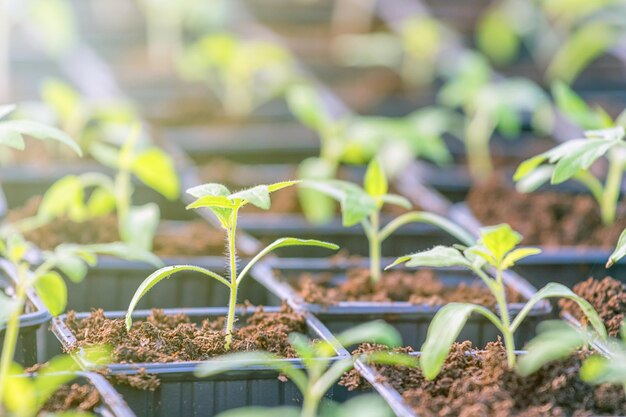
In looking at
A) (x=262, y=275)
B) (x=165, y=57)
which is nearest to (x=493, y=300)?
(x=262, y=275)

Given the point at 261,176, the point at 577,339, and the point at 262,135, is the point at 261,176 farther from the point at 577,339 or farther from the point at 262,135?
the point at 577,339

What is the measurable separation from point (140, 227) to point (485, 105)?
3.70ft

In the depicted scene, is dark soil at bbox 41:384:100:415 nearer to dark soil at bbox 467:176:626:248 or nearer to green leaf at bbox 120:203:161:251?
green leaf at bbox 120:203:161:251

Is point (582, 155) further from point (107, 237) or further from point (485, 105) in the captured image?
point (485, 105)

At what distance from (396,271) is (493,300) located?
0.28 meters

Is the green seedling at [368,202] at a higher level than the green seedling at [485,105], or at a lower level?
lower

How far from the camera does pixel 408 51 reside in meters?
3.82

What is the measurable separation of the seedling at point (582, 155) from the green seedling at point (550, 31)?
125 centimetres

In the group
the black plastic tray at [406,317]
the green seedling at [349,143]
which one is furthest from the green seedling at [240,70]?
the black plastic tray at [406,317]

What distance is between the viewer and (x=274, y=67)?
10.4 ft

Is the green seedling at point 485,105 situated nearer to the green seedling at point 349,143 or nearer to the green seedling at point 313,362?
the green seedling at point 349,143

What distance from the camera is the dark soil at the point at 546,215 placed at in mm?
2215

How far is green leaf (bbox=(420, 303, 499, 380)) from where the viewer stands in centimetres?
125

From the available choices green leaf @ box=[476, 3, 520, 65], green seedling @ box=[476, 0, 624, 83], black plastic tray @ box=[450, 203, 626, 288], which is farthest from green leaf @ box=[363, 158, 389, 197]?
green leaf @ box=[476, 3, 520, 65]
